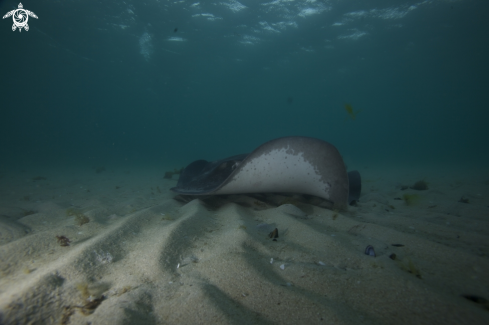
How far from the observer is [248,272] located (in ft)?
5.04

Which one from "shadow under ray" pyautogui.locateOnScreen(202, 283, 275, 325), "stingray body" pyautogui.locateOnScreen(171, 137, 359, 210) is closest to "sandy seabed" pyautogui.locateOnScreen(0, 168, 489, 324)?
"shadow under ray" pyautogui.locateOnScreen(202, 283, 275, 325)

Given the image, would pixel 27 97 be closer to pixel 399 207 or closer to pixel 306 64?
pixel 306 64

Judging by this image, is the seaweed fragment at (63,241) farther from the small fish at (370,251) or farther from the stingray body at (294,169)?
the small fish at (370,251)

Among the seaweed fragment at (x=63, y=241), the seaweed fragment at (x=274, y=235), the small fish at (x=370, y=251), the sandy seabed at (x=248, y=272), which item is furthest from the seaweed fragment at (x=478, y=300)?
the seaweed fragment at (x=63, y=241)

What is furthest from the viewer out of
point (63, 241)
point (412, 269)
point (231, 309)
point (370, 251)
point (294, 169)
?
point (294, 169)

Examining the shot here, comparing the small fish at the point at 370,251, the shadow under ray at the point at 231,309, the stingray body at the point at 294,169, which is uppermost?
the stingray body at the point at 294,169

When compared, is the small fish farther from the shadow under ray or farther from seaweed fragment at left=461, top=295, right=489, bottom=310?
the shadow under ray

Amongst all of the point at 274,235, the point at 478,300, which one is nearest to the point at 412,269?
the point at 478,300

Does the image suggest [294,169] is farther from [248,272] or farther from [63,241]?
[63,241]

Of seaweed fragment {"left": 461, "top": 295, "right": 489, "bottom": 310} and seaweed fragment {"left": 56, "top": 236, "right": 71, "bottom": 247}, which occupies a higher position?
seaweed fragment {"left": 461, "top": 295, "right": 489, "bottom": 310}

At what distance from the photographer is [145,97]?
48.6 m

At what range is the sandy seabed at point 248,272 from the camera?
1.16m

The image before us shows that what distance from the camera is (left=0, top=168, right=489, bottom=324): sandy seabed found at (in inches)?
45.5

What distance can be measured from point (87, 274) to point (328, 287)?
1.87m
